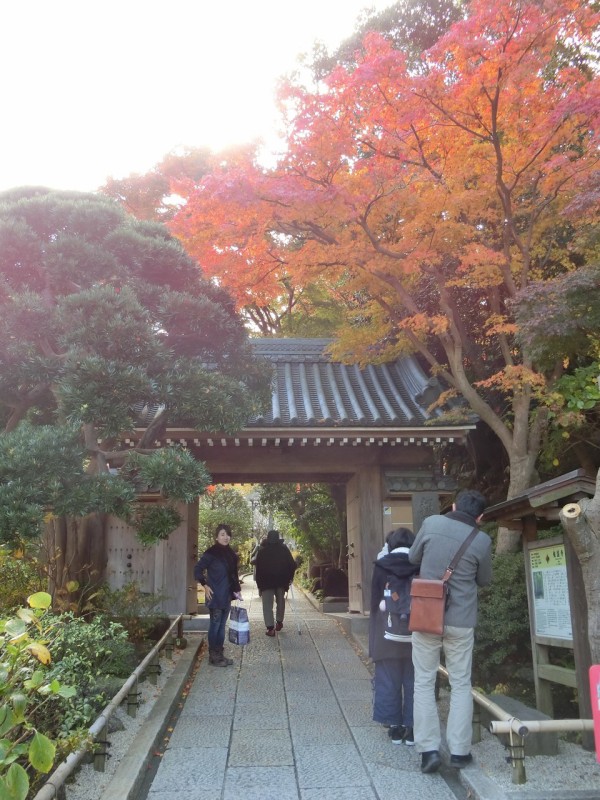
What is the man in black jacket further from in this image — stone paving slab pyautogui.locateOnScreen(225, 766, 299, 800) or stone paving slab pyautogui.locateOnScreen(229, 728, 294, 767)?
stone paving slab pyautogui.locateOnScreen(225, 766, 299, 800)

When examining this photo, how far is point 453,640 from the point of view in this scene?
4.47 meters

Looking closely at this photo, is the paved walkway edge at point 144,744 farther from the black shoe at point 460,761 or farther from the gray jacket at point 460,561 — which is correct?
the gray jacket at point 460,561

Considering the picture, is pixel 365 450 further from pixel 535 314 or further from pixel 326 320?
pixel 326 320

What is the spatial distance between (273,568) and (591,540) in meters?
5.84

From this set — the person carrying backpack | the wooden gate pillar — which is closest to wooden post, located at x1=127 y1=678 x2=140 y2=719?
the person carrying backpack

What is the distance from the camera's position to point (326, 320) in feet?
62.0

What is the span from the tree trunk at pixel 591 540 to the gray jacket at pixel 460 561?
58 cm

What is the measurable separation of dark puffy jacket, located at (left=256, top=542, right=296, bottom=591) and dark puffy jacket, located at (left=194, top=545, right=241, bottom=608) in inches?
65.8

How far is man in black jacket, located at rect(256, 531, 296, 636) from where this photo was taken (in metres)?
9.44

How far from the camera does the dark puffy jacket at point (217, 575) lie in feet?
24.8

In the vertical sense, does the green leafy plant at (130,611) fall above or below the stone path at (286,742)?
above

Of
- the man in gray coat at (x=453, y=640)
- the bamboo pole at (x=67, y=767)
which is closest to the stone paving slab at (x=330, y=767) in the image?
the man in gray coat at (x=453, y=640)

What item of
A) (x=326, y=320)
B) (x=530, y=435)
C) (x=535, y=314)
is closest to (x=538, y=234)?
(x=535, y=314)

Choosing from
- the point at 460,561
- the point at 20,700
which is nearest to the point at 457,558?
the point at 460,561
